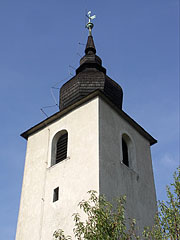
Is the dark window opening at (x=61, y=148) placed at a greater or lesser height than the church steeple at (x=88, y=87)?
lesser

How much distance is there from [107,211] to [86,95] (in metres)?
8.04

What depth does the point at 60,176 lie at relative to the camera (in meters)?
16.2

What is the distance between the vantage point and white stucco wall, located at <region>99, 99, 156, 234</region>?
1537 cm

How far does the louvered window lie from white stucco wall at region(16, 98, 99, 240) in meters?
0.33

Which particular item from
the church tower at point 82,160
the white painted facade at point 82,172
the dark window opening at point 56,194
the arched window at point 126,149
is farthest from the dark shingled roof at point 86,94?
the dark window opening at point 56,194

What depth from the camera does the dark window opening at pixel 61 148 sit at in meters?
17.2

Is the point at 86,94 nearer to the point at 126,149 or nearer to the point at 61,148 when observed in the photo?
the point at 61,148

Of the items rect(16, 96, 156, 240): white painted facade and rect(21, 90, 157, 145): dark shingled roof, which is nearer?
rect(16, 96, 156, 240): white painted facade

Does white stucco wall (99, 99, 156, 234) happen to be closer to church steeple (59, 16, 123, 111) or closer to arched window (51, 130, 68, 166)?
church steeple (59, 16, 123, 111)

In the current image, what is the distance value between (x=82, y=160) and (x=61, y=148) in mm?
1925

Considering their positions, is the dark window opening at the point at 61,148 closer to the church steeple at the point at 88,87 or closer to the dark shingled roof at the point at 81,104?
the dark shingled roof at the point at 81,104

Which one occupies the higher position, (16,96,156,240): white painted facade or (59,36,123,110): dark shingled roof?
(59,36,123,110): dark shingled roof

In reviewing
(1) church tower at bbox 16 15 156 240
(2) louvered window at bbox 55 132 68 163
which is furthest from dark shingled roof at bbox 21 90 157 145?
(2) louvered window at bbox 55 132 68 163

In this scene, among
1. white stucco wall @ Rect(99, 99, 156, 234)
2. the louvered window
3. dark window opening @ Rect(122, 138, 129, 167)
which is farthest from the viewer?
dark window opening @ Rect(122, 138, 129, 167)
